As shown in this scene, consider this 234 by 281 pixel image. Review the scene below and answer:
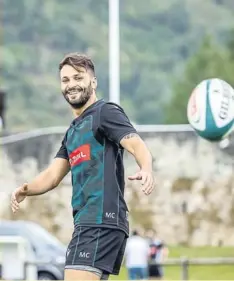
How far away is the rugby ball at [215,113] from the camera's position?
13.9 metres

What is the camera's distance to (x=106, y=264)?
26.1ft

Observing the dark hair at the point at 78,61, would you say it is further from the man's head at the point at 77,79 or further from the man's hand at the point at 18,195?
the man's hand at the point at 18,195

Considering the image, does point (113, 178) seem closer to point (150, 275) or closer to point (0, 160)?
point (150, 275)

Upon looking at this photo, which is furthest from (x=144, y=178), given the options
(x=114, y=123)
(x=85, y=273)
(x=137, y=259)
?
(x=137, y=259)

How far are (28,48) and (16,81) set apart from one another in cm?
917

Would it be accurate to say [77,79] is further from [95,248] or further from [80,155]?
[95,248]

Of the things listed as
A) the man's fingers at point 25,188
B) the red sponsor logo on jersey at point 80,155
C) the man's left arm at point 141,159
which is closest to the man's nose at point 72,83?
the red sponsor logo on jersey at point 80,155

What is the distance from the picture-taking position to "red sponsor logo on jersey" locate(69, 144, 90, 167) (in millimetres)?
8000

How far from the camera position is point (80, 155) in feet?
26.4

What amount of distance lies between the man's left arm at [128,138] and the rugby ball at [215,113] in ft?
19.2

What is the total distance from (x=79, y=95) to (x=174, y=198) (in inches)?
1117

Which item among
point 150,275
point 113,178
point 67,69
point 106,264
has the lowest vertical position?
point 150,275

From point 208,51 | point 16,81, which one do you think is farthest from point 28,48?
point 208,51

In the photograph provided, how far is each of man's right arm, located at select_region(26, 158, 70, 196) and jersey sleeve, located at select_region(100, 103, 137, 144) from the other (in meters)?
0.60
